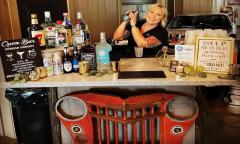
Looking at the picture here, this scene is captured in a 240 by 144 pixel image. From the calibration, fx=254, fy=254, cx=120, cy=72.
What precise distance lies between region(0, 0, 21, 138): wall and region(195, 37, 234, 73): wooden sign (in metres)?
1.82

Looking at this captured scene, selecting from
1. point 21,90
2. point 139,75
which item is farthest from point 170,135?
point 21,90

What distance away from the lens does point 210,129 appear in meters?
3.01

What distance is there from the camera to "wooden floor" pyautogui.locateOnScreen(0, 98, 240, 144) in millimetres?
2754

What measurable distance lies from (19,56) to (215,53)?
132cm

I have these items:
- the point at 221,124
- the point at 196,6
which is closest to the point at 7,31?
the point at 221,124

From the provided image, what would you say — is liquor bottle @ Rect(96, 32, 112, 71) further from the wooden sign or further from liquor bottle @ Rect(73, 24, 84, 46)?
the wooden sign

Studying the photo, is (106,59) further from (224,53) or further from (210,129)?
(210,129)

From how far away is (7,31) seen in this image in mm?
2594

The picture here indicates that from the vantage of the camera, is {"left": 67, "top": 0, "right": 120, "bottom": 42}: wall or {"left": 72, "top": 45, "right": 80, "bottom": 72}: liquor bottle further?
{"left": 67, "top": 0, "right": 120, "bottom": 42}: wall

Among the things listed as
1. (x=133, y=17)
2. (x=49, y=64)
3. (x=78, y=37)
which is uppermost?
(x=133, y=17)

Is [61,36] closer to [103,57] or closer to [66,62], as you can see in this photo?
[66,62]

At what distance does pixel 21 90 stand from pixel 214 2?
17.6ft

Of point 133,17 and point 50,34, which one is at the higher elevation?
point 133,17

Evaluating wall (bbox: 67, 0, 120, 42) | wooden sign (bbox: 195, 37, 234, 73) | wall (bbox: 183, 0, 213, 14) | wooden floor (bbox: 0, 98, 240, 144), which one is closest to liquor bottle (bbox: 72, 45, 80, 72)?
wooden sign (bbox: 195, 37, 234, 73)
